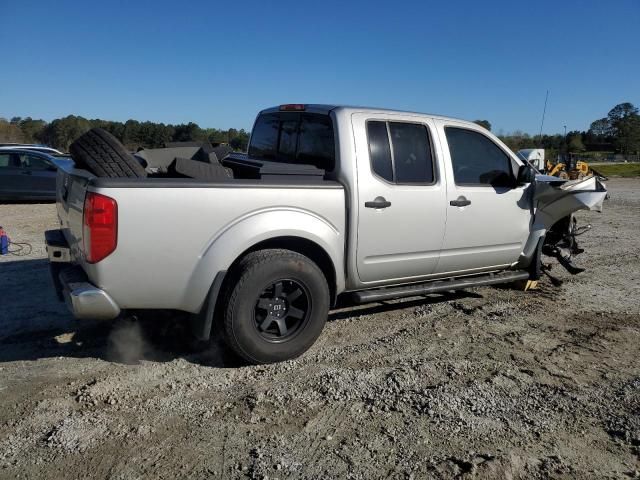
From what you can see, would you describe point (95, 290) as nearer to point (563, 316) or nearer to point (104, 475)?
point (104, 475)

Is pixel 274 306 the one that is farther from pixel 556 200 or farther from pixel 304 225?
pixel 556 200

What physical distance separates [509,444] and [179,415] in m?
1.97

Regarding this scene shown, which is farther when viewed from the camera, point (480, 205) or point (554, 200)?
point (554, 200)

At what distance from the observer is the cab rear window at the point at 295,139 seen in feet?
14.6

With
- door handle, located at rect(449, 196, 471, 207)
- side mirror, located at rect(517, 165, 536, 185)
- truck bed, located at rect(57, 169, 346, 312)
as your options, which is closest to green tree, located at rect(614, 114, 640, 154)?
side mirror, located at rect(517, 165, 536, 185)

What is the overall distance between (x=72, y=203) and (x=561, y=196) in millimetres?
4751

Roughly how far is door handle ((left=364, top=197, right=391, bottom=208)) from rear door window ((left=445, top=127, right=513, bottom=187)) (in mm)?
906

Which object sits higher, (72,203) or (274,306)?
(72,203)

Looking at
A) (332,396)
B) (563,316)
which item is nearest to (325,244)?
(332,396)

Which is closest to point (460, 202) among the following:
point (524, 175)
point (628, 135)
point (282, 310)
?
point (524, 175)

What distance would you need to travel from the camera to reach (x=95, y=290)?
3.39m

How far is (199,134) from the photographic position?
1298 cm

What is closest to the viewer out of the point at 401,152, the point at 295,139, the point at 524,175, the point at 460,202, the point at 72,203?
the point at 72,203

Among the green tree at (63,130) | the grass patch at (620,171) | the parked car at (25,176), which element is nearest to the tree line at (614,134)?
the grass patch at (620,171)
